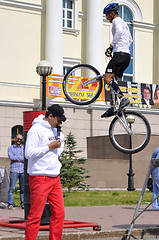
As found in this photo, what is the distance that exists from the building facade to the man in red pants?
26990 millimetres

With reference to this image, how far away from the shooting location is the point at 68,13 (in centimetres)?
4022

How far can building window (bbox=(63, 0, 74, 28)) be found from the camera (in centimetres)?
4009

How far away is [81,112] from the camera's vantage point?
3734cm

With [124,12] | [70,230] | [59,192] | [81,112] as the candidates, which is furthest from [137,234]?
[124,12]

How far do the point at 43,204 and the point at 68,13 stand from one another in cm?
3336

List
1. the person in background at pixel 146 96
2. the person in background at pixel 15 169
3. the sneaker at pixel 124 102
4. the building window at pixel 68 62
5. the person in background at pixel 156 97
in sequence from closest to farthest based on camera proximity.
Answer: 1. the sneaker at pixel 124 102
2. the person in background at pixel 15 169
3. the person in background at pixel 146 96
4. the person in background at pixel 156 97
5. the building window at pixel 68 62

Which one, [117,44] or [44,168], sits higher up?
[117,44]

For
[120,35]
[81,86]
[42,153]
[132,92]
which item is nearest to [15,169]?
[81,86]

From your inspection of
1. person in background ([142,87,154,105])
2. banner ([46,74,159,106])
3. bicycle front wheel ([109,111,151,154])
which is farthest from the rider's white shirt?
person in background ([142,87,154,105])

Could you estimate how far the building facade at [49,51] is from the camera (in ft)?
119

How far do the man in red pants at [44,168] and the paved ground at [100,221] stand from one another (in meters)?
2.17

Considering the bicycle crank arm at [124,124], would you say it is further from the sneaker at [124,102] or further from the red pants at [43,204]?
the red pants at [43,204]

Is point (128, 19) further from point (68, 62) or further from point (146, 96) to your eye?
point (146, 96)

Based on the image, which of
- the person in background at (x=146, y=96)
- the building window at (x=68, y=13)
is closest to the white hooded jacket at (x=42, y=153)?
the person in background at (x=146, y=96)
